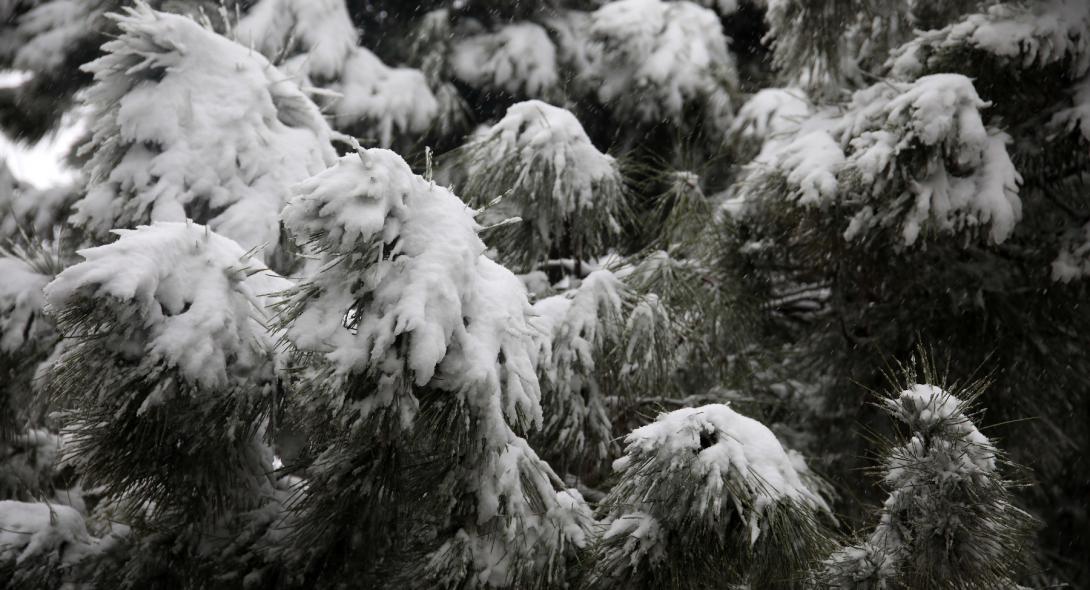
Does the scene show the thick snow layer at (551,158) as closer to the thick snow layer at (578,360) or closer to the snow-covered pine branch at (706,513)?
the thick snow layer at (578,360)

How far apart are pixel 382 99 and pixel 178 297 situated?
8.46 feet

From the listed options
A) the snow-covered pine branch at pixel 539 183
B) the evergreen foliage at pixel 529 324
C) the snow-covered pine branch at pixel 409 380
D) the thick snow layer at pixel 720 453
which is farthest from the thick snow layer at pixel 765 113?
the snow-covered pine branch at pixel 409 380

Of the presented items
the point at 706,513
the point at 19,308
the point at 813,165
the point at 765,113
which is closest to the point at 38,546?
the point at 19,308

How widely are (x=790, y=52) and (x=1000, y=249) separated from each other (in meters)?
1.09

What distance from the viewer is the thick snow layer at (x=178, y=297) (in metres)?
0.97

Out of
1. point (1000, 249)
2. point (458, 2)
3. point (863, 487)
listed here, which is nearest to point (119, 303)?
point (863, 487)

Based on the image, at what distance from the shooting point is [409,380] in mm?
956

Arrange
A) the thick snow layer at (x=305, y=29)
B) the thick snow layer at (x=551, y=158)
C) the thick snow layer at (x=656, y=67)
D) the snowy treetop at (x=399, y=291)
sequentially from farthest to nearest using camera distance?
the thick snow layer at (x=656, y=67)
the thick snow layer at (x=305, y=29)
the thick snow layer at (x=551, y=158)
the snowy treetop at (x=399, y=291)

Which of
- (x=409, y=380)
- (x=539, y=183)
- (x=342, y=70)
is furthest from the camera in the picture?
(x=342, y=70)

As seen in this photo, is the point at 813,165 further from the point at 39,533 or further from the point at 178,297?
the point at 39,533

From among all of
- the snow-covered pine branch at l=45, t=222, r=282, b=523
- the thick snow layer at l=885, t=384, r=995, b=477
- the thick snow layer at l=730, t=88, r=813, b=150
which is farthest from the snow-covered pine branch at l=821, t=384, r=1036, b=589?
the thick snow layer at l=730, t=88, r=813, b=150

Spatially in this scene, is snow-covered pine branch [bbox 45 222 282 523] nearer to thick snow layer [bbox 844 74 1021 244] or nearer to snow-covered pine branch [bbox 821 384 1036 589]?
snow-covered pine branch [bbox 821 384 1036 589]

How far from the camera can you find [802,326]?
2.79 meters

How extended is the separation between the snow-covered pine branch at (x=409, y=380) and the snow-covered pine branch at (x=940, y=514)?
0.60 metres
